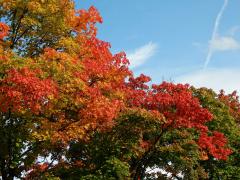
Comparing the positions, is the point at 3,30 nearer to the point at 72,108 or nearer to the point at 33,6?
the point at 33,6

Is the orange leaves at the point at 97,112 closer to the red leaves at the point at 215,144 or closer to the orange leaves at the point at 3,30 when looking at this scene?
the orange leaves at the point at 3,30

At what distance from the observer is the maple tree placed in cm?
1881

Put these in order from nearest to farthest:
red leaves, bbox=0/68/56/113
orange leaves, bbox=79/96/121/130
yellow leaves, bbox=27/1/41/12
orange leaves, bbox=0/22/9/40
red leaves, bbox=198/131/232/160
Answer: red leaves, bbox=0/68/56/113, orange leaves, bbox=79/96/121/130, orange leaves, bbox=0/22/9/40, yellow leaves, bbox=27/1/41/12, red leaves, bbox=198/131/232/160

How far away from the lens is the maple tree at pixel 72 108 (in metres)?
18.8

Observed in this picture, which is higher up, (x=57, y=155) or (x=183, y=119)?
(x=183, y=119)

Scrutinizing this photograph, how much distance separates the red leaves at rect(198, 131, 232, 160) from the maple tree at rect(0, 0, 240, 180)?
3.86m

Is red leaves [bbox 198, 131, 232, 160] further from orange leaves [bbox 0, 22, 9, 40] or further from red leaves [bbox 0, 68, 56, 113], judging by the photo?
orange leaves [bbox 0, 22, 9, 40]

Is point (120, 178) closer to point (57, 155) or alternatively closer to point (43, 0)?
point (57, 155)

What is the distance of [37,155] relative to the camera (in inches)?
843

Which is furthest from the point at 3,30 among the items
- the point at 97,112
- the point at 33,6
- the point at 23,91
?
the point at 97,112

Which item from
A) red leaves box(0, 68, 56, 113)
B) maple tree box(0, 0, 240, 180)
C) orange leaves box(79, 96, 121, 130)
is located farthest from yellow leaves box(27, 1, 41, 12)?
orange leaves box(79, 96, 121, 130)

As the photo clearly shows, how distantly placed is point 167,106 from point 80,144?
5.77 m

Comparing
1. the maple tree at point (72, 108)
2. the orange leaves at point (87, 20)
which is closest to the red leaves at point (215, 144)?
the maple tree at point (72, 108)

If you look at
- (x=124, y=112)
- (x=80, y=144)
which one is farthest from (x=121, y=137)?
(x=80, y=144)
